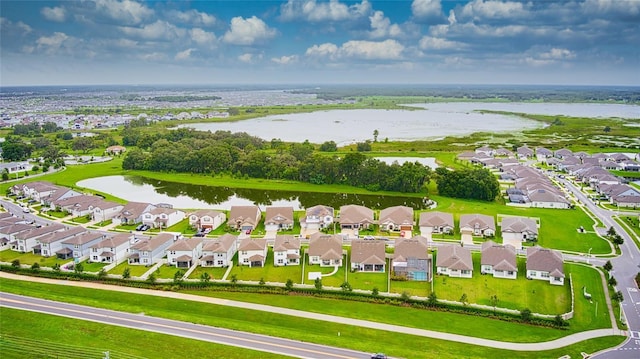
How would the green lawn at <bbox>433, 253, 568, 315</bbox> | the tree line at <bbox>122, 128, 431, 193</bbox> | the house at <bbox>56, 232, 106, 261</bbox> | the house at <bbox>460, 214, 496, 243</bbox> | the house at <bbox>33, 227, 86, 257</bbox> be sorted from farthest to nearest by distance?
1. the tree line at <bbox>122, 128, 431, 193</bbox>
2. the house at <bbox>460, 214, 496, 243</bbox>
3. the house at <bbox>33, 227, 86, 257</bbox>
4. the house at <bbox>56, 232, 106, 261</bbox>
5. the green lawn at <bbox>433, 253, 568, 315</bbox>

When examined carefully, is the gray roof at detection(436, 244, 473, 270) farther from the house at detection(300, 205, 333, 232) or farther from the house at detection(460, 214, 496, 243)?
the house at detection(300, 205, 333, 232)

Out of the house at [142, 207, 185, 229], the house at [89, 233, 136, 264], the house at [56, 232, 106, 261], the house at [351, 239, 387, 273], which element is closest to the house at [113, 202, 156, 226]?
the house at [142, 207, 185, 229]

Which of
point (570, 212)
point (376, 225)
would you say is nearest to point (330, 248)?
point (376, 225)

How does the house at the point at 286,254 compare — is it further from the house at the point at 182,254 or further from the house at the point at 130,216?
the house at the point at 130,216

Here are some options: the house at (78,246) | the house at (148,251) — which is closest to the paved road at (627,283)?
the house at (148,251)

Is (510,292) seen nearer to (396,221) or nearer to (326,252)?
(326,252)

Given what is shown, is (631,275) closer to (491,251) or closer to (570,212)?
(491,251)
